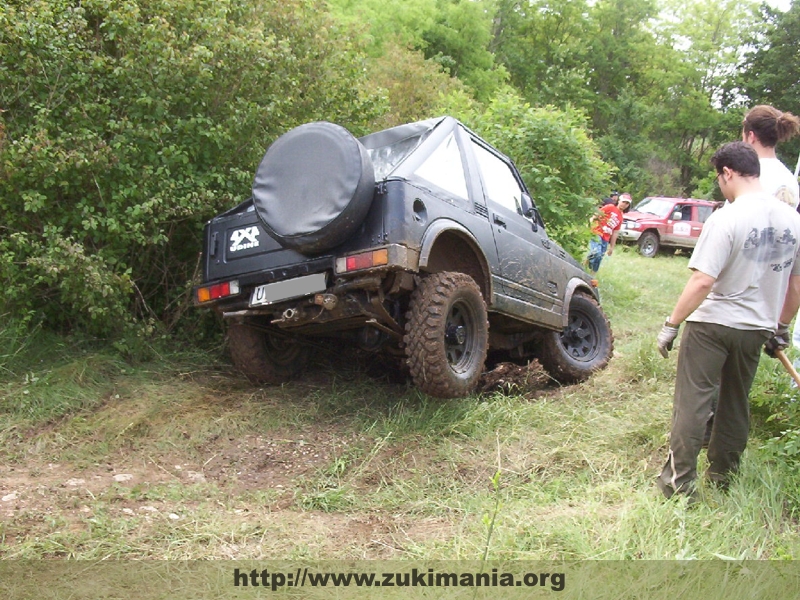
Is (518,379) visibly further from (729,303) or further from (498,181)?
(729,303)

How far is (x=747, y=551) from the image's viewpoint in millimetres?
3211

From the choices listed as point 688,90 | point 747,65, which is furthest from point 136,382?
point 688,90

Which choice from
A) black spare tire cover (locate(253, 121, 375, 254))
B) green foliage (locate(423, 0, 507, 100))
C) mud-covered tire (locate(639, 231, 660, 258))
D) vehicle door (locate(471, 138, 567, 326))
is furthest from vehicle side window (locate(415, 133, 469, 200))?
green foliage (locate(423, 0, 507, 100))

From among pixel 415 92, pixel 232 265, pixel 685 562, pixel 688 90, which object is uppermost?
pixel 688 90

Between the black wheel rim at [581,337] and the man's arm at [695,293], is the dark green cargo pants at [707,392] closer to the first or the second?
the man's arm at [695,293]

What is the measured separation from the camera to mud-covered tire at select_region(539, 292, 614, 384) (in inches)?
253

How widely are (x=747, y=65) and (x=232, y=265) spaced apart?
3123cm

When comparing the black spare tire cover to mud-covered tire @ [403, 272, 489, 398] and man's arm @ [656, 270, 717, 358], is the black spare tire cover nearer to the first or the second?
mud-covered tire @ [403, 272, 489, 398]

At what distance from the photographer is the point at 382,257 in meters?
4.43

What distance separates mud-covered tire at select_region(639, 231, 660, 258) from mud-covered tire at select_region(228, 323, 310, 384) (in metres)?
14.9

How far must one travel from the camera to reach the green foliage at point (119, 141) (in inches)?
213

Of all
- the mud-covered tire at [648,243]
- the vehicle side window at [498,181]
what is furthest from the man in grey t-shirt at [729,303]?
the mud-covered tire at [648,243]

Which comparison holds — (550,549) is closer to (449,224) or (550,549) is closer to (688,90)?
(449,224)

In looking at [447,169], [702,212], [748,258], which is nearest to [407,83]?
[702,212]
